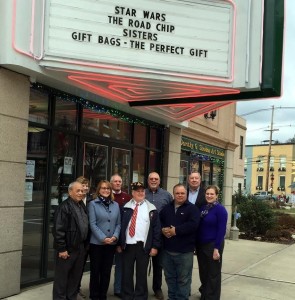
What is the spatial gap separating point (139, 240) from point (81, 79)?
2.52 meters

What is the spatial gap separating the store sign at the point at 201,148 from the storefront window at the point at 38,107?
5.30 meters

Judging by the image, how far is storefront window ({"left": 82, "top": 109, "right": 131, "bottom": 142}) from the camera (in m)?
7.88

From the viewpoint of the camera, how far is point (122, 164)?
9008mm

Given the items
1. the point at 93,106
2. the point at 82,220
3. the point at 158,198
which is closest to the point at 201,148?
the point at 93,106

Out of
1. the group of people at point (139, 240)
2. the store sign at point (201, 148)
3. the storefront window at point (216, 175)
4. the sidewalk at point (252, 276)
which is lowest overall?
the sidewalk at point (252, 276)

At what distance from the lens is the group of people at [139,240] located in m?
5.52

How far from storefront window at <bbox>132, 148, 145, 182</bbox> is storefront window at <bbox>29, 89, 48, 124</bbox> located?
9.75 ft

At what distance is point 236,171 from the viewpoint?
39938 millimetres

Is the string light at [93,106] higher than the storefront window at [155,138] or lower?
higher

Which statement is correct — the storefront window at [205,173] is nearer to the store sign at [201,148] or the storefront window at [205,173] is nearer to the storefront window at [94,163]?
the store sign at [201,148]

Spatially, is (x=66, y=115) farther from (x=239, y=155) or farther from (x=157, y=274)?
(x=239, y=155)

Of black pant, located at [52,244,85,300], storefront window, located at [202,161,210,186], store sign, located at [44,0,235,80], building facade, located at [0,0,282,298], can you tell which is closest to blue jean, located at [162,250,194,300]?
black pant, located at [52,244,85,300]

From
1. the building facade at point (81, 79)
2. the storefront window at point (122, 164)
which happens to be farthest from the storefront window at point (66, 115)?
the storefront window at point (122, 164)

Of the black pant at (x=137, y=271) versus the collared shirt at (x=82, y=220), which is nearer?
the collared shirt at (x=82, y=220)
